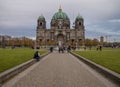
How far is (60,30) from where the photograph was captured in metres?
143

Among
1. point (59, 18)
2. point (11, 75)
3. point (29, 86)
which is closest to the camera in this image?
point (29, 86)

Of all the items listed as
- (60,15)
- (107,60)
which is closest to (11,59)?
(107,60)

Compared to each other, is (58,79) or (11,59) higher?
(11,59)

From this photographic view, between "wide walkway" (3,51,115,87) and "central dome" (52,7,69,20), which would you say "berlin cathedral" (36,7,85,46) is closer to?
"central dome" (52,7,69,20)

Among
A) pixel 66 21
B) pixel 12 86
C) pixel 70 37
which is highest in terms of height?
pixel 66 21

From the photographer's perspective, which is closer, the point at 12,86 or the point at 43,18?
the point at 12,86

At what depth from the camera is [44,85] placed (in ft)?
33.5

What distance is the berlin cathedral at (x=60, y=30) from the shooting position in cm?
14225

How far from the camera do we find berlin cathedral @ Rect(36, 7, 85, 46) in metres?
142

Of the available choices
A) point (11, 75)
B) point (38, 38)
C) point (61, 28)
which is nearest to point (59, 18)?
point (61, 28)

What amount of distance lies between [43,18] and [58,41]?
15464 millimetres

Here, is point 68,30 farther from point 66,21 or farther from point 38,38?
point 38,38

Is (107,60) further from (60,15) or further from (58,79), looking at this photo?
(60,15)

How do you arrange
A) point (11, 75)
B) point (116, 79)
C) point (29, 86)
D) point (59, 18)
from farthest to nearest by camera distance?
point (59, 18) → point (11, 75) → point (116, 79) → point (29, 86)
